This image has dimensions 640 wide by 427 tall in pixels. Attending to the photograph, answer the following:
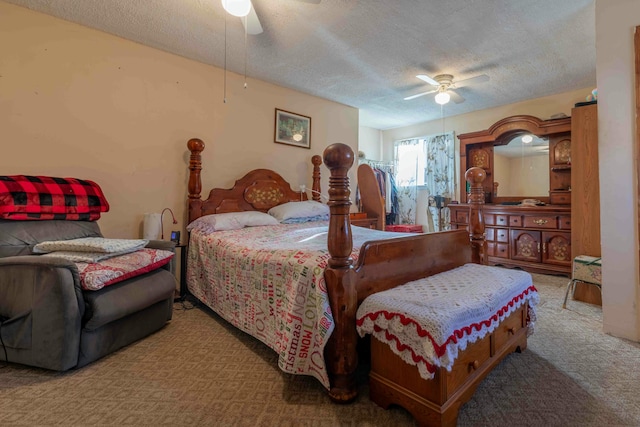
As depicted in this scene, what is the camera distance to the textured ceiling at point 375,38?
223 cm

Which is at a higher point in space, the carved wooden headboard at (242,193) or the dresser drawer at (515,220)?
the carved wooden headboard at (242,193)

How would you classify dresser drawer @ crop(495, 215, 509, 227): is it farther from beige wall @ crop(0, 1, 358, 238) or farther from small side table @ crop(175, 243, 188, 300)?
small side table @ crop(175, 243, 188, 300)

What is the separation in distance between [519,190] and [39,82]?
215 inches

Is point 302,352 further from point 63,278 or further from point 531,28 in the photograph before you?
point 531,28

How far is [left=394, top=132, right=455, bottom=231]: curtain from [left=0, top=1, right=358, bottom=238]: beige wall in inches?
112

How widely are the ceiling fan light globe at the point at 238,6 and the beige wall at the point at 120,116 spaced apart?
56.4 inches

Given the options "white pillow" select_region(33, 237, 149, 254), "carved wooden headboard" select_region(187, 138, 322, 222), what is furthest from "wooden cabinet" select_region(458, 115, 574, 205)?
"white pillow" select_region(33, 237, 149, 254)

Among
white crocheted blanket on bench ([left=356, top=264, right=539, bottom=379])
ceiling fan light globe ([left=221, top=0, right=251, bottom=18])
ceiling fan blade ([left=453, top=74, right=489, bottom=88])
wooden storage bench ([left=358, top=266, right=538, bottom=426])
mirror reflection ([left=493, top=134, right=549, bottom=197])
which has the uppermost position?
ceiling fan blade ([left=453, top=74, right=489, bottom=88])

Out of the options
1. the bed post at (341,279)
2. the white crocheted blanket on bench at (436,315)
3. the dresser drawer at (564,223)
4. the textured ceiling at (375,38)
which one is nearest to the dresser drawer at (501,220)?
the dresser drawer at (564,223)

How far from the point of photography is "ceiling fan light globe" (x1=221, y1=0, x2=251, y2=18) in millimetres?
1816

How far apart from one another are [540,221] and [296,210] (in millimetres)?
2963

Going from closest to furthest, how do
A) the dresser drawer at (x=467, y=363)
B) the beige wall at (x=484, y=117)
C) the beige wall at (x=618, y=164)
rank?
the dresser drawer at (x=467, y=363) < the beige wall at (x=618, y=164) < the beige wall at (x=484, y=117)

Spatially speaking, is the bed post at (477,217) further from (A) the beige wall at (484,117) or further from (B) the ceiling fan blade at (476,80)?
(A) the beige wall at (484,117)

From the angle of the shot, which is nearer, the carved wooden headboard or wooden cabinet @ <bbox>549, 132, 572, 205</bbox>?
the carved wooden headboard
